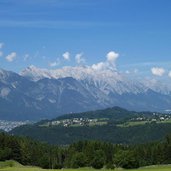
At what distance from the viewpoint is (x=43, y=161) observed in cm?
18050

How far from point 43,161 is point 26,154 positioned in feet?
27.3

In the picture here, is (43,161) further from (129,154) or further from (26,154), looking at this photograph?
(129,154)

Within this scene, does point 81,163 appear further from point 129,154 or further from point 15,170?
point 15,170

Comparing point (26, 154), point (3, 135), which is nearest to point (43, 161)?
point (26, 154)

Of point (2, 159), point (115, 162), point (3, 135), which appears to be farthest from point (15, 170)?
point (3, 135)

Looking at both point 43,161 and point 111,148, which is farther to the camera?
point 111,148

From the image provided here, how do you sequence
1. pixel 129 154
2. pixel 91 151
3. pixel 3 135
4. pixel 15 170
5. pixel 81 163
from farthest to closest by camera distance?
pixel 3 135, pixel 91 151, pixel 81 163, pixel 129 154, pixel 15 170

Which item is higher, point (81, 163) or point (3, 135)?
point (3, 135)

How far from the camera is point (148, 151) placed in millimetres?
194375

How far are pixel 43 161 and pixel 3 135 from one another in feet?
73.2

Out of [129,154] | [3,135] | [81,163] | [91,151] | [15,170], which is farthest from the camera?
[3,135]

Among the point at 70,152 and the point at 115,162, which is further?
the point at 70,152

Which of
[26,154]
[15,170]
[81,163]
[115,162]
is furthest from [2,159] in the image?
[15,170]

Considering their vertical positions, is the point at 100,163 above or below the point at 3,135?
below
